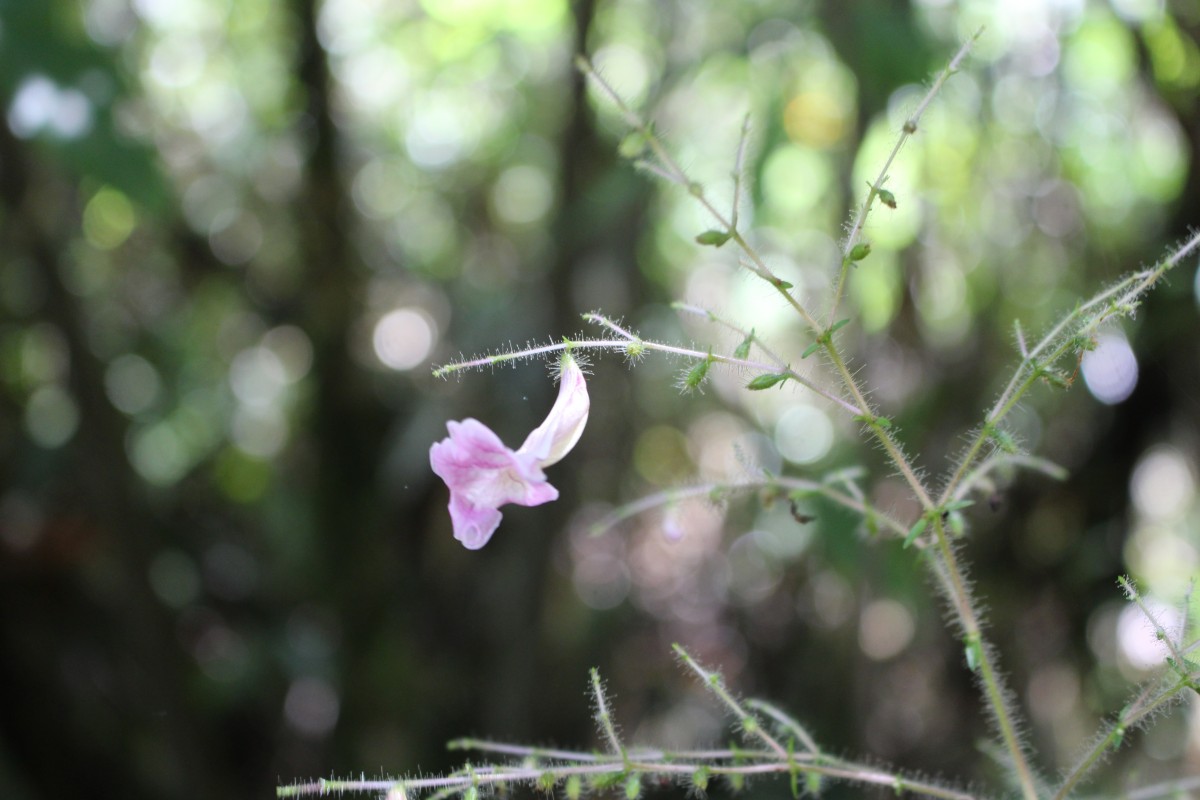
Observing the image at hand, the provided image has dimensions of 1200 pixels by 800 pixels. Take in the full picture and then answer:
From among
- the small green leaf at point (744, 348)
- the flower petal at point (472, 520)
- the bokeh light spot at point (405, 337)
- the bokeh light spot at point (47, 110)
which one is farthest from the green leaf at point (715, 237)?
the bokeh light spot at point (405, 337)

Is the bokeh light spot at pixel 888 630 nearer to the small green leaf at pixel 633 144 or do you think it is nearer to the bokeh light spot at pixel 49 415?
the small green leaf at pixel 633 144

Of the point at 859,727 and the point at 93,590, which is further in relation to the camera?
the point at 93,590

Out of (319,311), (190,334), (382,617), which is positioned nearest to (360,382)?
(319,311)

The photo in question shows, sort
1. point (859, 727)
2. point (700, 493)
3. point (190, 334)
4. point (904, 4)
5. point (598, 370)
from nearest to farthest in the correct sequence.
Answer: point (700, 493) < point (904, 4) < point (859, 727) < point (598, 370) < point (190, 334)

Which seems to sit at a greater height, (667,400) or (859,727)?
(667,400)

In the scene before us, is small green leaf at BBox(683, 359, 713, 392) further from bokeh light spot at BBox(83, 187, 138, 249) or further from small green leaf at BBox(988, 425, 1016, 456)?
bokeh light spot at BBox(83, 187, 138, 249)

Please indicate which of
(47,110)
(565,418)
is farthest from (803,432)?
(565,418)

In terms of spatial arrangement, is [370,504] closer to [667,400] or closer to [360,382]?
[360,382]
